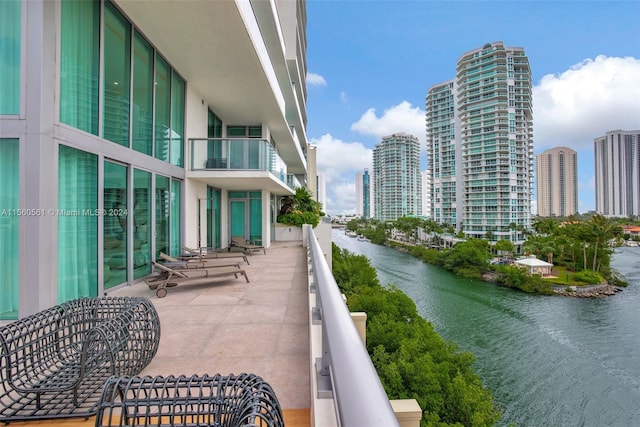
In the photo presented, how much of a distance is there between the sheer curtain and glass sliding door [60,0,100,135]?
517 mm

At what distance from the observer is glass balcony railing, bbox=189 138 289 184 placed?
1023cm

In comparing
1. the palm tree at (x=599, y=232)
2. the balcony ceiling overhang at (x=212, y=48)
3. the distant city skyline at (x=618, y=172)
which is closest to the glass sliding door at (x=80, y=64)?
the balcony ceiling overhang at (x=212, y=48)

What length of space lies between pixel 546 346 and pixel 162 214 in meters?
31.8

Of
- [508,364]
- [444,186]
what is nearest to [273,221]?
[508,364]

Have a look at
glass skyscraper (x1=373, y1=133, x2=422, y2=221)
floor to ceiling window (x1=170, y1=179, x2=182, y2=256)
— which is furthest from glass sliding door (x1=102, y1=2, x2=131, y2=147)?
glass skyscraper (x1=373, y1=133, x2=422, y2=221)

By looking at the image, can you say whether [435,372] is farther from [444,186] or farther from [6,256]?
[444,186]

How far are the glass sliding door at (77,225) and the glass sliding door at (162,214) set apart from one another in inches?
96.1

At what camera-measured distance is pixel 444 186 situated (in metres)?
89.2

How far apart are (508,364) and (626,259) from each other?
221 ft

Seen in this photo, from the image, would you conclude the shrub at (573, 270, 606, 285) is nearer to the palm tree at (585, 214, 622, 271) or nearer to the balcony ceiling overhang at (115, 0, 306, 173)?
the palm tree at (585, 214, 622, 271)

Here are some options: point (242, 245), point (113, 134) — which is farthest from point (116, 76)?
point (242, 245)

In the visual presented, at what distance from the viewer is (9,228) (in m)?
4.55

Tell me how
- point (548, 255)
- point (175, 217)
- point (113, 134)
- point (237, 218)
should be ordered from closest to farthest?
1. point (113, 134)
2. point (175, 217)
3. point (237, 218)
4. point (548, 255)

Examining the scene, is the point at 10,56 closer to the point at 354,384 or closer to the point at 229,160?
the point at 229,160
